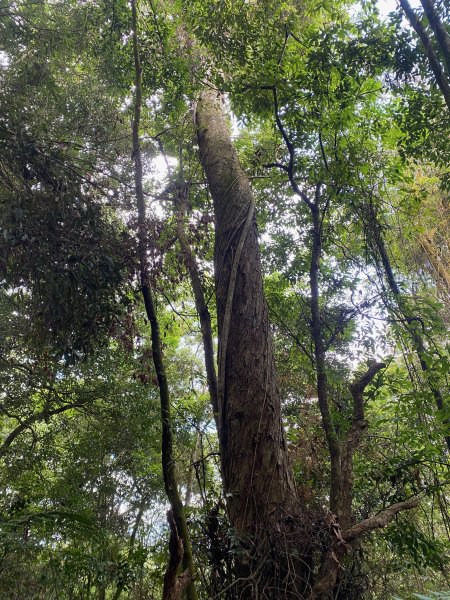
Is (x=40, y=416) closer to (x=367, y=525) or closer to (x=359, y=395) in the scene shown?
(x=359, y=395)

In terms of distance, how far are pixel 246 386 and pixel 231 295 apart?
714mm

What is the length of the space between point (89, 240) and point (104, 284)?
34 cm

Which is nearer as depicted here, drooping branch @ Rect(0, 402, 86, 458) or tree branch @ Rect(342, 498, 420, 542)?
tree branch @ Rect(342, 498, 420, 542)

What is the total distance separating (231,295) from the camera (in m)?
3.25

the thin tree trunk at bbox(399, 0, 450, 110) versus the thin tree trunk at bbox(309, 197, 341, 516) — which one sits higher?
the thin tree trunk at bbox(399, 0, 450, 110)

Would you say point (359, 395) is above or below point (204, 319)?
below

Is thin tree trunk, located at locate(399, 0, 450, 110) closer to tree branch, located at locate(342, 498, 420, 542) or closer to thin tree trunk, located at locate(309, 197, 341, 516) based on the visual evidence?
thin tree trunk, located at locate(309, 197, 341, 516)

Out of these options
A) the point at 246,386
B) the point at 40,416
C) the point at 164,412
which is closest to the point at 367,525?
the point at 246,386

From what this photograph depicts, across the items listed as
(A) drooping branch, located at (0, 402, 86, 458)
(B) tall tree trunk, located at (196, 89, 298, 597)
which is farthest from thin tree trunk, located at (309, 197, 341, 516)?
(A) drooping branch, located at (0, 402, 86, 458)

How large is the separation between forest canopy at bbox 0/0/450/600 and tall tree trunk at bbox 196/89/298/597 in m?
0.02

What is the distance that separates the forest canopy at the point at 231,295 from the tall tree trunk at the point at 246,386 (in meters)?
0.02

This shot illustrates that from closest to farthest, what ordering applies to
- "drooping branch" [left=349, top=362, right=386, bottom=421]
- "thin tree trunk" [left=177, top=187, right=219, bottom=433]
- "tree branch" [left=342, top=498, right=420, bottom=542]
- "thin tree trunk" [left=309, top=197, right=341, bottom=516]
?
"tree branch" [left=342, top=498, right=420, bottom=542] < "thin tree trunk" [left=309, top=197, right=341, bottom=516] < "drooping branch" [left=349, top=362, right=386, bottom=421] < "thin tree trunk" [left=177, top=187, right=219, bottom=433]

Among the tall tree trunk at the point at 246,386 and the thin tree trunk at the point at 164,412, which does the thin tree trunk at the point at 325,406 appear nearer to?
the tall tree trunk at the point at 246,386

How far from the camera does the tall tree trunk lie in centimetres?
245
